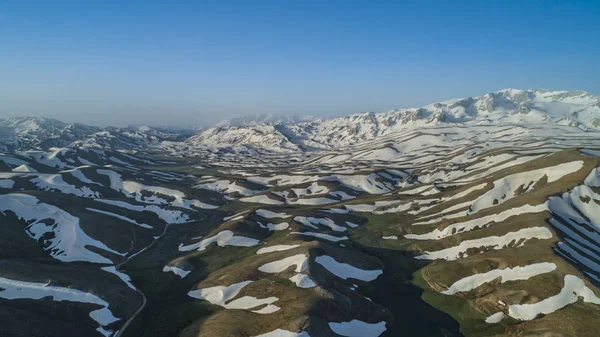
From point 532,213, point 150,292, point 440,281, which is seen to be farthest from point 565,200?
point 150,292

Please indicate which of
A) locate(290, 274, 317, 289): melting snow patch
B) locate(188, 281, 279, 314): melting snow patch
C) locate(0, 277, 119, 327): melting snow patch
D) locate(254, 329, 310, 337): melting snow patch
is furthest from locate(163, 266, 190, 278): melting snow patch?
locate(254, 329, 310, 337): melting snow patch

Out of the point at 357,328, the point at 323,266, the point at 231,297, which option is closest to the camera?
the point at 357,328

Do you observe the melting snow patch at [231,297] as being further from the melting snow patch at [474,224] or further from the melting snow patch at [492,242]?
Answer: the melting snow patch at [474,224]

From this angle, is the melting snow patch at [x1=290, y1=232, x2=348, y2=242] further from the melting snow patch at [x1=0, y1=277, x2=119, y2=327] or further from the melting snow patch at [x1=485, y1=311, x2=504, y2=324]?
the melting snow patch at [x1=0, y1=277, x2=119, y2=327]

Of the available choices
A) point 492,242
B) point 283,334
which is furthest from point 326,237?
point 283,334

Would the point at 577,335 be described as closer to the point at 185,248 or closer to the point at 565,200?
the point at 565,200

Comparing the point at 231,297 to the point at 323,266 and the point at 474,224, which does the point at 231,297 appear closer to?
the point at 323,266

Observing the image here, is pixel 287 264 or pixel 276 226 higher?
pixel 287 264

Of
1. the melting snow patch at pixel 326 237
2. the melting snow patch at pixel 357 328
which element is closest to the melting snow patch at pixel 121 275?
the melting snow patch at pixel 357 328
